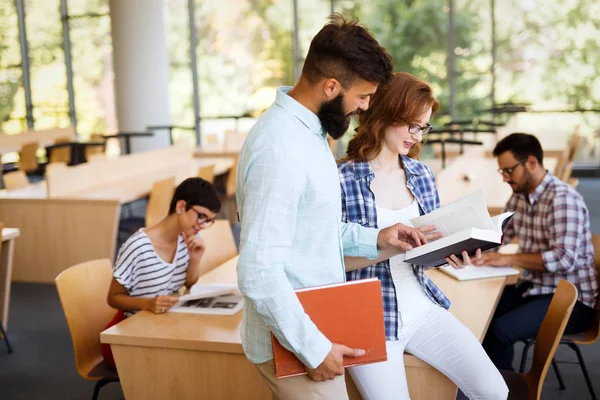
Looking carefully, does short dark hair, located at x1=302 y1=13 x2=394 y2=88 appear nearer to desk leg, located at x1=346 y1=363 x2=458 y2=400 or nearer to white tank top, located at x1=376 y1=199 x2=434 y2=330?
white tank top, located at x1=376 y1=199 x2=434 y2=330

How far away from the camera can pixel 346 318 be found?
5.36 feet

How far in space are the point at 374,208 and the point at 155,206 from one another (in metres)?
3.43

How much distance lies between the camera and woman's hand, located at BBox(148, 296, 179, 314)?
2.49 metres

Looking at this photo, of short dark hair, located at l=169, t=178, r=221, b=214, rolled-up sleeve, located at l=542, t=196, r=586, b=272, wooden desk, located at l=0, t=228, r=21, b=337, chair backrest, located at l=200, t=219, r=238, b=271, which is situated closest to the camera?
short dark hair, located at l=169, t=178, r=221, b=214

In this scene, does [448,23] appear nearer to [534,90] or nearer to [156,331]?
[534,90]

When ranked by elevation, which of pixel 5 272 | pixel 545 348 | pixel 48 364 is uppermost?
pixel 545 348

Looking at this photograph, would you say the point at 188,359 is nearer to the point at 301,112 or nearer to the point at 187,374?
the point at 187,374

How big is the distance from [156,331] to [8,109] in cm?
1064

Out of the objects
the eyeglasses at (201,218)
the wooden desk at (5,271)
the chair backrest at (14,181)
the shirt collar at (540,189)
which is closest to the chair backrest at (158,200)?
the wooden desk at (5,271)

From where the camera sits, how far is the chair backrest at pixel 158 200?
17.4 ft

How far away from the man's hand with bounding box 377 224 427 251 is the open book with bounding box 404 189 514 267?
0.04 meters

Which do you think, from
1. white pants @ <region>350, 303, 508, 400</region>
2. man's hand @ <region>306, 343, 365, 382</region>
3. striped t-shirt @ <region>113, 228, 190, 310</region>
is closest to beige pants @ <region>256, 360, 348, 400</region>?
man's hand @ <region>306, 343, 365, 382</region>

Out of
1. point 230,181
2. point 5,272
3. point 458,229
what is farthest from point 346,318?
point 230,181

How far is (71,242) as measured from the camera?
213 inches
